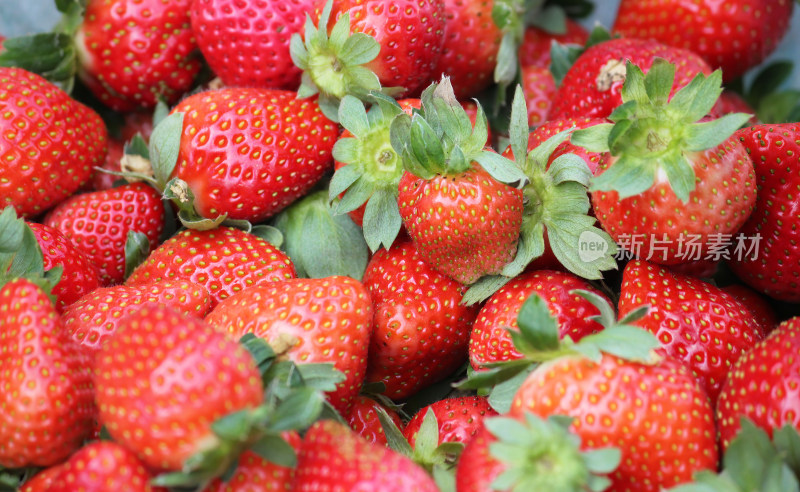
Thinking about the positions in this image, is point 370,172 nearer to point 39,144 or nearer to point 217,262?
point 217,262

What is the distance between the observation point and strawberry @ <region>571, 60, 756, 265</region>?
1.22m

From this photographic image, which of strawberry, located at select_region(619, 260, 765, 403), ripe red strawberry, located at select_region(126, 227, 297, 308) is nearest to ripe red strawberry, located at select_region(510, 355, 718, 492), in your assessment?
strawberry, located at select_region(619, 260, 765, 403)

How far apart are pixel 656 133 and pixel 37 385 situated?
1035 millimetres

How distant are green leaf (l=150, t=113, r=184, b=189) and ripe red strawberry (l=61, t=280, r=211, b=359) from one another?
28 centimetres

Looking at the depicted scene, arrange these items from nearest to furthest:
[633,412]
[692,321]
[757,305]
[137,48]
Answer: [633,412], [692,321], [757,305], [137,48]

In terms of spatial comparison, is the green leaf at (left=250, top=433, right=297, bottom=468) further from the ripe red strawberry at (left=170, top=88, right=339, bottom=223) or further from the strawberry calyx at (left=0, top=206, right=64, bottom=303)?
the ripe red strawberry at (left=170, top=88, right=339, bottom=223)

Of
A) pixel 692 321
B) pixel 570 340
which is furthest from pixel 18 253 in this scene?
pixel 692 321

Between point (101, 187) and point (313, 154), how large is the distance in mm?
608

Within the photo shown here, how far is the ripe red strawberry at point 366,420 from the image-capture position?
144 cm

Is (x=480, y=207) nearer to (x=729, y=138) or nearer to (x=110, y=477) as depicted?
(x=729, y=138)

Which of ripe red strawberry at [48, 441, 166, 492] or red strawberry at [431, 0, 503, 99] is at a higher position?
red strawberry at [431, 0, 503, 99]

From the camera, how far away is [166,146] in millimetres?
1642

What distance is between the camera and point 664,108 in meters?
1.27

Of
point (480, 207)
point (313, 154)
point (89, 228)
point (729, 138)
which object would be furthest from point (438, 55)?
point (89, 228)
